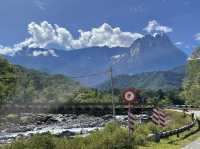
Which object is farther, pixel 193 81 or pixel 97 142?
pixel 193 81

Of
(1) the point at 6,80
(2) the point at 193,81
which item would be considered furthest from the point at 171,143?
(1) the point at 6,80

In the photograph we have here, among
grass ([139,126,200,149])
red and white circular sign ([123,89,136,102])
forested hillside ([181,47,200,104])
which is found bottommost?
grass ([139,126,200,149])

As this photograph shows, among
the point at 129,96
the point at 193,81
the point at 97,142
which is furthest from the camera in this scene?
the point at 193,81

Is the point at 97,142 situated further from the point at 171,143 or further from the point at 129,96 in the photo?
the point at 171,143

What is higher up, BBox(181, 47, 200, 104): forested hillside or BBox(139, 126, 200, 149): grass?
BBox(181, 47, 200, 104): forested hillside

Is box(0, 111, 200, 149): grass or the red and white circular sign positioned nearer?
box(0, 111, 200, 149): grass

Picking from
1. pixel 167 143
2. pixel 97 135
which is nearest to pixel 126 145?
pixel 97 135

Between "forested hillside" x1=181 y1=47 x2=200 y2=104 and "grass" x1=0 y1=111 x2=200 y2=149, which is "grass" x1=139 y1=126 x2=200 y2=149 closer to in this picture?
"grass" x1=0 y1=111 x2=200 y2=149

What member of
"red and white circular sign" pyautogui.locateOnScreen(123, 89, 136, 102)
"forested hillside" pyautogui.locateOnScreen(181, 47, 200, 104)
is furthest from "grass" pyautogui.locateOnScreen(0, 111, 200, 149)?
"forested hillside" pyautogui.locateOnScreen(181, 47, 200, 104)

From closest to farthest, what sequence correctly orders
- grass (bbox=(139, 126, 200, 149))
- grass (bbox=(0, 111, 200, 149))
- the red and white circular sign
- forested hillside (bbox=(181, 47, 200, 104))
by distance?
grass (bbox=(0, 111, 200, 149)) < the red and white circular sign < grass (bbox=(139, 126, 200, 149)) < forested hillside (bbox=(181, 47, 200, 104))

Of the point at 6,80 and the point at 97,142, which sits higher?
the point at 6,80

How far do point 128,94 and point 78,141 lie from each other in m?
4.03

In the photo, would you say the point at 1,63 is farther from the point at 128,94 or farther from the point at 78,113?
the point at 128,94

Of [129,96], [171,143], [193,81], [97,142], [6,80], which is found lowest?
[171,143]
